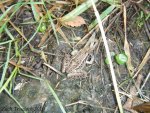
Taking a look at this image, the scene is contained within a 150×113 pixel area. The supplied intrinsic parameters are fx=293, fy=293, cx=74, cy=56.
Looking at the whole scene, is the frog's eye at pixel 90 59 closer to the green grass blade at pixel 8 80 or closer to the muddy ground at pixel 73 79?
the muddy ground at pixel 73 79

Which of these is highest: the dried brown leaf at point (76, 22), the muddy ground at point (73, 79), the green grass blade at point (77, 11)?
the green grass blade at point (77, 11)

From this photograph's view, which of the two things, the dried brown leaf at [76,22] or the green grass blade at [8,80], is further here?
the dried brown leaf at [76,22]

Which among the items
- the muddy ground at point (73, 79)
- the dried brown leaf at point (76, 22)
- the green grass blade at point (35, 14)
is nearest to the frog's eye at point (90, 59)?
the muddy ground at point (73, 79)

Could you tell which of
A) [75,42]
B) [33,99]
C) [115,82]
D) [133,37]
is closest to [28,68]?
[33,99]

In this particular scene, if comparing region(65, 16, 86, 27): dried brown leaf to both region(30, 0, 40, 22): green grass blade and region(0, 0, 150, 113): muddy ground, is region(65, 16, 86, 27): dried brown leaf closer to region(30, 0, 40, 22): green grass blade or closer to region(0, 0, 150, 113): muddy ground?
region(0, 0, 150, 113): muddy ground

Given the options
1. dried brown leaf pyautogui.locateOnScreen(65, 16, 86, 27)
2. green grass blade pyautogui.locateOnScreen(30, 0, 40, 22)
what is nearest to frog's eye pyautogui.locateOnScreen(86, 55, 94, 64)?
dried brown leaf pyautogui.locateOnScreen(65, 16, 86, 27)

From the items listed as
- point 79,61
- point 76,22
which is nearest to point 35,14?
point 76,22

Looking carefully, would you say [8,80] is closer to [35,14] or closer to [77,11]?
[35,14]

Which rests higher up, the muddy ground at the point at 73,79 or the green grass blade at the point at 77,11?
the green grass blade at the point at 77,11
